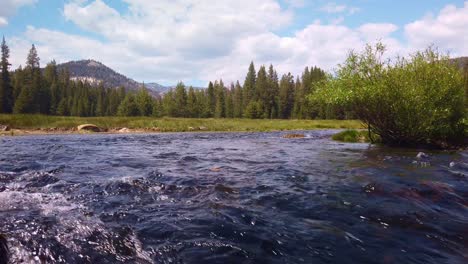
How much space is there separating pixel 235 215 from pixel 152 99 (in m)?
124

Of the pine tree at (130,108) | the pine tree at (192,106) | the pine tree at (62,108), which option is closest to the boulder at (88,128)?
the pine tree at (130,108)

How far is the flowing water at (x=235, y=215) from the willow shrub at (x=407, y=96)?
931 cm

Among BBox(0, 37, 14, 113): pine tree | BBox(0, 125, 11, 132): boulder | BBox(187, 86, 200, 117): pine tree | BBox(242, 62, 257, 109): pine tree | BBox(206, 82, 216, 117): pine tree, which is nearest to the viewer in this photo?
BBox(0, 125, 11, 132): boulder

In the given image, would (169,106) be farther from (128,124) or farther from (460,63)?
(460,63)

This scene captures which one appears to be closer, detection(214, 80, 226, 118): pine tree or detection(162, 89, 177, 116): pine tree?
detection(162, 89, 177, 116): pine tree

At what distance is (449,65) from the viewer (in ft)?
78.1

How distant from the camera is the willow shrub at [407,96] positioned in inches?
860

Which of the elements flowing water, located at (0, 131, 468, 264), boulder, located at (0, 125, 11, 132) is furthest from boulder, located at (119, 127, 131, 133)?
flowing water, located at (0, 131, 468, 264)

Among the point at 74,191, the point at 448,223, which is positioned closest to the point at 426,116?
the point at 448,223

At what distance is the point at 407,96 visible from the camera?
Answer: 21562 mm

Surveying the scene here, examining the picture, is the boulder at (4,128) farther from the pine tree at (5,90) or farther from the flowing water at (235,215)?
the pine tree at (5,90)

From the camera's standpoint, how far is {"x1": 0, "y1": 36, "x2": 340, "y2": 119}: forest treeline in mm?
90812

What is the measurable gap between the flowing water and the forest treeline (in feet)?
262

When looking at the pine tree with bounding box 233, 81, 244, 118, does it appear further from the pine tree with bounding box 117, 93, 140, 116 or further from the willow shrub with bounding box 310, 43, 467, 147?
the willow shrub with bounding box 310, 43, 467, 147
